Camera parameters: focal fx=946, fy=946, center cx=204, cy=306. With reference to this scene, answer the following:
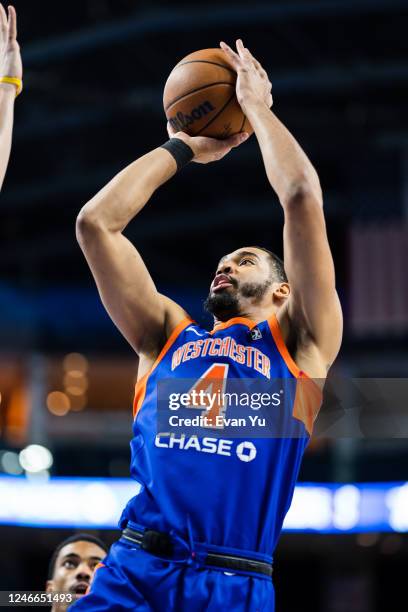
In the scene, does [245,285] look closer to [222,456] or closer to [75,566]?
[222,456]

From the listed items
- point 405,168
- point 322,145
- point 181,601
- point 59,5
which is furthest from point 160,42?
point 181,601

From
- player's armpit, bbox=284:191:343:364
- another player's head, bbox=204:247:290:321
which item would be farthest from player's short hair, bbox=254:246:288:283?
player's armpit, bbox=284:191:343:364

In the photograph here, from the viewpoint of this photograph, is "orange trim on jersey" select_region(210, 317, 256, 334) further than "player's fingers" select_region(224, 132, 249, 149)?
No

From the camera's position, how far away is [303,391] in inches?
127

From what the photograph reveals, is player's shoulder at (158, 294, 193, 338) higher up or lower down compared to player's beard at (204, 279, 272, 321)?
lower down

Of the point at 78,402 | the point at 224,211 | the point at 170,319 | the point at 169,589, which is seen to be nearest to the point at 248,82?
the point at 170,319

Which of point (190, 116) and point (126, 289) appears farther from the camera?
point (190, 116)

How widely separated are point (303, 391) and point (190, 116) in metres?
1.24

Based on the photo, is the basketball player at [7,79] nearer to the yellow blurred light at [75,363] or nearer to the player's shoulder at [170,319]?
the player's shoulder at [170,319]

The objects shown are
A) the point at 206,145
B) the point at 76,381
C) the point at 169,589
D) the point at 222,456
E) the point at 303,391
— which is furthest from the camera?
the point at 76,381

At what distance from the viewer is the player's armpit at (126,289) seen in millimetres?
3260

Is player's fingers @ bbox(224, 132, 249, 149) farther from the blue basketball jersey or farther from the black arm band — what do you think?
the blue basketball jersey

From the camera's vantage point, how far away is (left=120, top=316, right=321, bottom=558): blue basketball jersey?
3023 mm

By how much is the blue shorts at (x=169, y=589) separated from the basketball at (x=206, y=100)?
1.69 m
